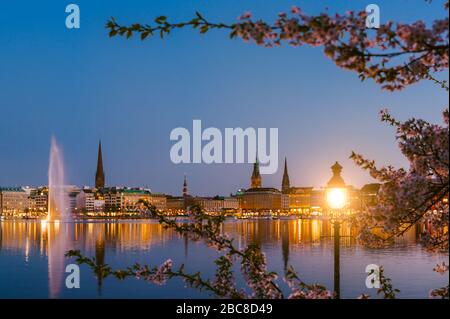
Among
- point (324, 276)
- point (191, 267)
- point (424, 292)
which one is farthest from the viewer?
point (191, 267)

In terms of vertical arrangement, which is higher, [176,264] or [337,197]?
[337,197]

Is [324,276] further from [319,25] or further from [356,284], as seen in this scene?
[319,25]

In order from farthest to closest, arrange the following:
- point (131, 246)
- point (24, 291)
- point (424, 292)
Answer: point (131, 246)
point (24, 291)
point (424, 292)

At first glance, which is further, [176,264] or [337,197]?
[176,264]

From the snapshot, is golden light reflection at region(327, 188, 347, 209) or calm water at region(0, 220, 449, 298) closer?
golden light reflection at region(327, 188, 347, 209)

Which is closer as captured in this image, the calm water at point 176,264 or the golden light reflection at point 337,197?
the golden light reflection at point 337,197

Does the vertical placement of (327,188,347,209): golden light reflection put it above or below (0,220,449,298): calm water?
above

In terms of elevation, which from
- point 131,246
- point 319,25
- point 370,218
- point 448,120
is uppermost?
point 319,25

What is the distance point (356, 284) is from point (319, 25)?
32580 millimetres

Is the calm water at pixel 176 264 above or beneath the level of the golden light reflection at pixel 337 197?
beneath
